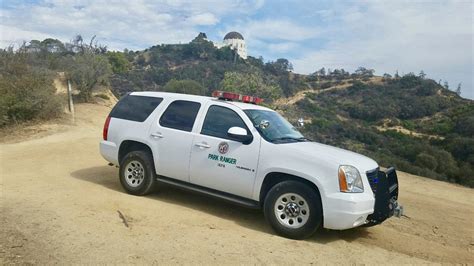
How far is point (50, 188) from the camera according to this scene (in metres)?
7.05

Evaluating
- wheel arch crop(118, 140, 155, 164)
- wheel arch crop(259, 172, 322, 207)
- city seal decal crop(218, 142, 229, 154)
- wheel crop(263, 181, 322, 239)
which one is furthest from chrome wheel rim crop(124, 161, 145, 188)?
wheel crop(263, 181, 322, 239)

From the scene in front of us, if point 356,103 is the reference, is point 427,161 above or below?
below

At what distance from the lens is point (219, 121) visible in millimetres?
6148

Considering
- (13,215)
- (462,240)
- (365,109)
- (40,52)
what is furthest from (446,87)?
(13,215)

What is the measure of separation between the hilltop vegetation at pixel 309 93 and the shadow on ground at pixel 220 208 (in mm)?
9171

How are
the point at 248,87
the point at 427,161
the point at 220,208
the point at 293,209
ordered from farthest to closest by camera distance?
the point at 248,87
the point at 427,161
the point at 220,208
the point at 293,209

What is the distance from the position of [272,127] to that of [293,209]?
1396 mm

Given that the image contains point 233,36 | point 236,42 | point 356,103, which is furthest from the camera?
point 233,36

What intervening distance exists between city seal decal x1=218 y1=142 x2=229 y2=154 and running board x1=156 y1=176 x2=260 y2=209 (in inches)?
24.4

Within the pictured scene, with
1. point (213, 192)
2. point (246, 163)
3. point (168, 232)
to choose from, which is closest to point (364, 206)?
point (246, 163)

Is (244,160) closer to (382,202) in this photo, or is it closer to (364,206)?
(364,206)

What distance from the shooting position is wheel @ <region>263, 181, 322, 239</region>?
5102 mm

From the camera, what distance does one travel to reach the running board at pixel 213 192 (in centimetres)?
Answer: 569

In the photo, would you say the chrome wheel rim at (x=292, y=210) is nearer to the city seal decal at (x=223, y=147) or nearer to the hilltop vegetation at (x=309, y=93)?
the city seal decal at (x=223, y=147)
